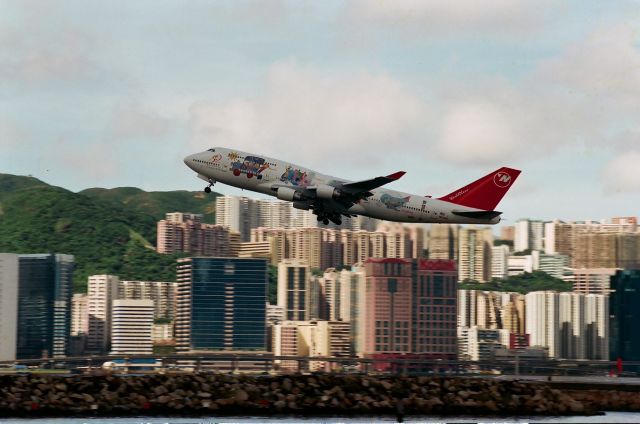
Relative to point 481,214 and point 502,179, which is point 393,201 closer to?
point 481,214

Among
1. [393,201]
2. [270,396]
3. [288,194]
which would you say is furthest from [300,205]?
[270,396]

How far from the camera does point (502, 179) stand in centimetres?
9331

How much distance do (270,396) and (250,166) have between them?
76.3ft

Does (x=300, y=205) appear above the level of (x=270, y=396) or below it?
above

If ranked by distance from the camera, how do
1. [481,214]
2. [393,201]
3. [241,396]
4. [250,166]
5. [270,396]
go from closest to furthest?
[241,396] < [270,396] < [481,214] < [250,166] < [393,201]

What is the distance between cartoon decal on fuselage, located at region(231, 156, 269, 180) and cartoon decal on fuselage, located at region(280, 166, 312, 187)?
5.42 ft

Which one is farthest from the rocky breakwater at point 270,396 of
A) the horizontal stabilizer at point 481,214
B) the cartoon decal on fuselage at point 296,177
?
the cartoon decal on fuselage at point 296,177

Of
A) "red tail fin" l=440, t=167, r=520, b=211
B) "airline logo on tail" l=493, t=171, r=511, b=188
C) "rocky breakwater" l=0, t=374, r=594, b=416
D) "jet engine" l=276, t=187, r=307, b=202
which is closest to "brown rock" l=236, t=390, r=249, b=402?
"rocky breakwater" l=0, t=374, r=594, b=416

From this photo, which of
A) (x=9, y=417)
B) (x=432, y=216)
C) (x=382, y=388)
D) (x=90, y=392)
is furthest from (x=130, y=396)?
(x=432, y=216)

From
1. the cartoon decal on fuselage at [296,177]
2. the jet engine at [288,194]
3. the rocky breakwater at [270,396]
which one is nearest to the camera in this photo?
the rocky breakwater at [270,396]

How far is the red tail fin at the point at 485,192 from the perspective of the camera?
300ft

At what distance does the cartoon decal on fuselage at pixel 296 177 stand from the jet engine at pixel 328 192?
1.71 m

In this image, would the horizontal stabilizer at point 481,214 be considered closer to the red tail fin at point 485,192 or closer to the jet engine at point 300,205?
the red tail fin at point 485,192

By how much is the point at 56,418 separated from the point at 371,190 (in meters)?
32.9
